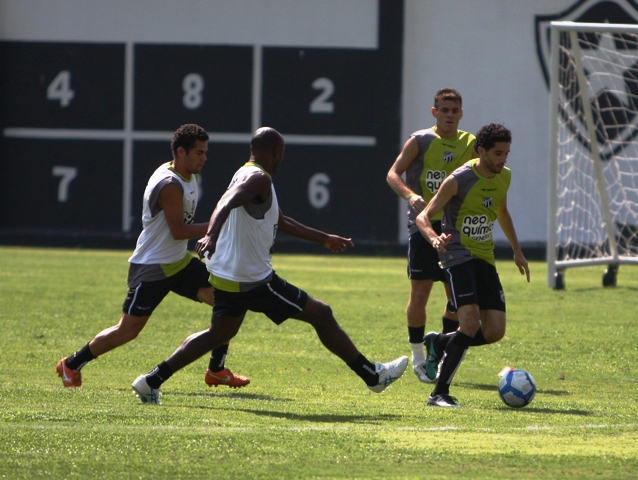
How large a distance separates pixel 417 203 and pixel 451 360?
56.6 inches

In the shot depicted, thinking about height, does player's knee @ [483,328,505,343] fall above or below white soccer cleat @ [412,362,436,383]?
above

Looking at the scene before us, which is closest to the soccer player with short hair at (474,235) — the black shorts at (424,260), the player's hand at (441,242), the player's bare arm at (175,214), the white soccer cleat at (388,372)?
the player's hand at (441,242)

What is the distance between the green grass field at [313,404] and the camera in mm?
5238

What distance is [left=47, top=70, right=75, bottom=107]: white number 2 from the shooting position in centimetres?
2292

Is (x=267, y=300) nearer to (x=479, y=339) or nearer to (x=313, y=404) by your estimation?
(x=313, y=404)

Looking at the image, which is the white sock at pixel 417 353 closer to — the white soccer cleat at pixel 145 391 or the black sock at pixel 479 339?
the black sock at pixel 479 339

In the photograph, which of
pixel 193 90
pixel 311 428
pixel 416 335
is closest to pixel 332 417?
pixel 311 428

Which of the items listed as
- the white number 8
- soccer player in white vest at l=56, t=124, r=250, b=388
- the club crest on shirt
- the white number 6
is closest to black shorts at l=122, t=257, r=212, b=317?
soccer player in white vest at l=56, t=124, r=250, b=388

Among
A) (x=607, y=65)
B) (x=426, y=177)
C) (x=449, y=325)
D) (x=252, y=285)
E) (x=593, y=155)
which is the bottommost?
(x=449, y=325)

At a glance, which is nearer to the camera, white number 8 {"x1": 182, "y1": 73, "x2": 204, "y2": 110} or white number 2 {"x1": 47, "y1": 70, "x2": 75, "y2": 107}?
white number 8 {"x1": 182, "y1": 73, "x2": 204, "y2": 110}

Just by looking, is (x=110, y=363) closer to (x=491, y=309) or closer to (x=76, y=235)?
(x=491, y=309)

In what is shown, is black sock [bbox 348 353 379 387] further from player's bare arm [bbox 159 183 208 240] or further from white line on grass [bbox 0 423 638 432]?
player's bare arm [bbox 159 183 208 240]

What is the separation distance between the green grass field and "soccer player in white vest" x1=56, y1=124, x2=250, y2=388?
0.34 metres

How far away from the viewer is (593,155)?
52.8ft
